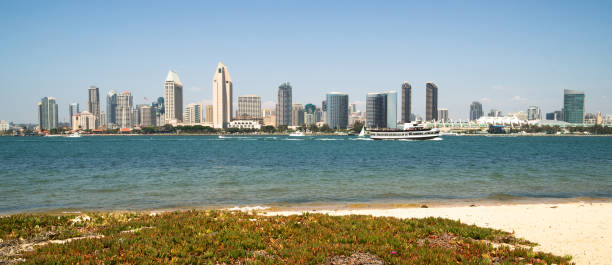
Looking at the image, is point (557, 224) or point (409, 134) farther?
point (409, 134)

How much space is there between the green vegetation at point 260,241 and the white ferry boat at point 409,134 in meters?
163

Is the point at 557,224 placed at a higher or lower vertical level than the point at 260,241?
lower

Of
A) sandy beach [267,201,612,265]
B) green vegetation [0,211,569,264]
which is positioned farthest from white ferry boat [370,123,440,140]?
green vegetation [0,211,569,264]

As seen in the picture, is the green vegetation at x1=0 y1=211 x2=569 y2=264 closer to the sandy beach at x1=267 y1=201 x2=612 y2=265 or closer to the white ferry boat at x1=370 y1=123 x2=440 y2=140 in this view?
the sandy beach at x1=267 y1=201 x2=612 y2=265

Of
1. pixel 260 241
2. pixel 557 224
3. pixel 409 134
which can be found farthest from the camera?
pixel 409 134

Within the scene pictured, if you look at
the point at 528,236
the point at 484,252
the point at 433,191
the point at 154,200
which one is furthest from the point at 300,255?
the point at 433,191

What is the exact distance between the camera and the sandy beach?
13.1 m

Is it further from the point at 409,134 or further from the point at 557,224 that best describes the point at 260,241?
the point at 409,134

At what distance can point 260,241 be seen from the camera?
12.7m

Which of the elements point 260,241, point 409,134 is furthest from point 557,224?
point 409,134

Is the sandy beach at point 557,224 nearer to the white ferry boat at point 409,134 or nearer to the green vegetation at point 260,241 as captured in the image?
the green vegetation at point 260,241

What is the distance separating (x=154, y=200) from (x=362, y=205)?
15.1m

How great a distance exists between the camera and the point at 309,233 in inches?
546

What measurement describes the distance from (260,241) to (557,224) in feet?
45.3
